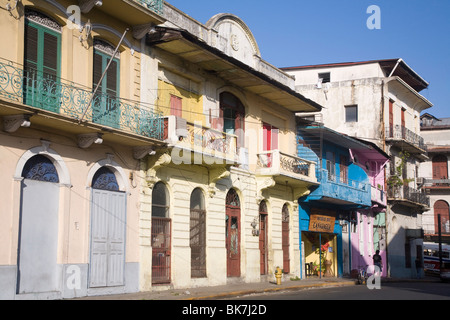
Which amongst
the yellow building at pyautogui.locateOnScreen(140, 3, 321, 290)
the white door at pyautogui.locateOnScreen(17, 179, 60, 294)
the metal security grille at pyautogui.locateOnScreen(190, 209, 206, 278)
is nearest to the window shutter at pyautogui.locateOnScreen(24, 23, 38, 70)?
the white door at pyautogui.locateOnScreen(17, 179, 60, 294)

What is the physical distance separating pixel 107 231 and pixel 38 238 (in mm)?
2459

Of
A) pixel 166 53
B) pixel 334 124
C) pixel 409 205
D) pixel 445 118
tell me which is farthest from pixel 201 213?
pixel 445 118

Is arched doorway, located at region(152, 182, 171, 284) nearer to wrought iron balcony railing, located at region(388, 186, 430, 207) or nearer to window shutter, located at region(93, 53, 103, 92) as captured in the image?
window shutter, located at region(93, 53, 103, 92)

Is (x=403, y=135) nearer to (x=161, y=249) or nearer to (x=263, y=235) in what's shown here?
(x=263, y=235)

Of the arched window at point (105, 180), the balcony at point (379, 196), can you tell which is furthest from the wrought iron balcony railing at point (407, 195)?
the arched window at point (105, 180)

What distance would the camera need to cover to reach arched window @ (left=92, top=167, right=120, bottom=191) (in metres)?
17.1

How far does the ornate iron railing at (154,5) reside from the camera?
18.0 meters

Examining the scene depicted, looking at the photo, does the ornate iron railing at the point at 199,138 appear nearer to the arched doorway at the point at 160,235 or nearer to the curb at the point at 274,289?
the arched doorway at the point at 160,235

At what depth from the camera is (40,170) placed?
50.4 ft

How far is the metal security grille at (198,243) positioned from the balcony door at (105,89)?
5.41 meters

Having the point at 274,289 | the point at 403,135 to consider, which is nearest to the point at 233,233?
the point at 274,289

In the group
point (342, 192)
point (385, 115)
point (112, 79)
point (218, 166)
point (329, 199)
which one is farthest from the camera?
point (385, 115)

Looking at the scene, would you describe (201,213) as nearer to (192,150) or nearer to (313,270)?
(192,150)

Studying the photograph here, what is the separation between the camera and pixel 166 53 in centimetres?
2000
